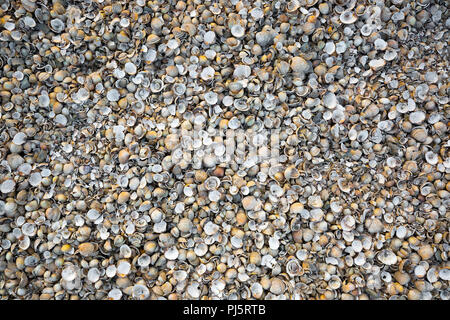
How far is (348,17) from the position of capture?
1.22m

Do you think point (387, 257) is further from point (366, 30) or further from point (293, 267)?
point (366, 30)

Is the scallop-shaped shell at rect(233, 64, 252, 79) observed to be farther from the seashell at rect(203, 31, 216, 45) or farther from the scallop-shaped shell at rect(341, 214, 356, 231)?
the scallop-shaped shell at rect(341, 214, 356, 231)

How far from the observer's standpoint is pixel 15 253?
1.08 m

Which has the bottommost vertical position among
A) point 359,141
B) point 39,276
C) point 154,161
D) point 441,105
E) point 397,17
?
point 39,276

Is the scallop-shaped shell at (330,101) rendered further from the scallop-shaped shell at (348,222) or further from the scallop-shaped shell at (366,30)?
the scallop-shaped shell at (348,222)

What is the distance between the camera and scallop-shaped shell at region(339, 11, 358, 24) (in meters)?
1.22

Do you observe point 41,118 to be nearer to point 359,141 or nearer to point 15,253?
point 15,253

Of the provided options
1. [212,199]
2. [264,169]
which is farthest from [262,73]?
[212,199]

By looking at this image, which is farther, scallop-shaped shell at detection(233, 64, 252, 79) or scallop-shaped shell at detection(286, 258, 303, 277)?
scallop-shaped shell at detection(233, 64, 252, 79)

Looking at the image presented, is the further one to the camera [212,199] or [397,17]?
[397,17]

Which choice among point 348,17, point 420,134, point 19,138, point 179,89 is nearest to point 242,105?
point 179,89

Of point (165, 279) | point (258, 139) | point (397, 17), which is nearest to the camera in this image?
point (165, 279)

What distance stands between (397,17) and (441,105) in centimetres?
36

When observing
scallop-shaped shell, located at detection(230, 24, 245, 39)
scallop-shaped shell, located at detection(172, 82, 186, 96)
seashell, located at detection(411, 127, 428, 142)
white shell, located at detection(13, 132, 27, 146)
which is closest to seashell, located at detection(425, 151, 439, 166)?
seashell, located at detection(411, 127, 428, 142)
